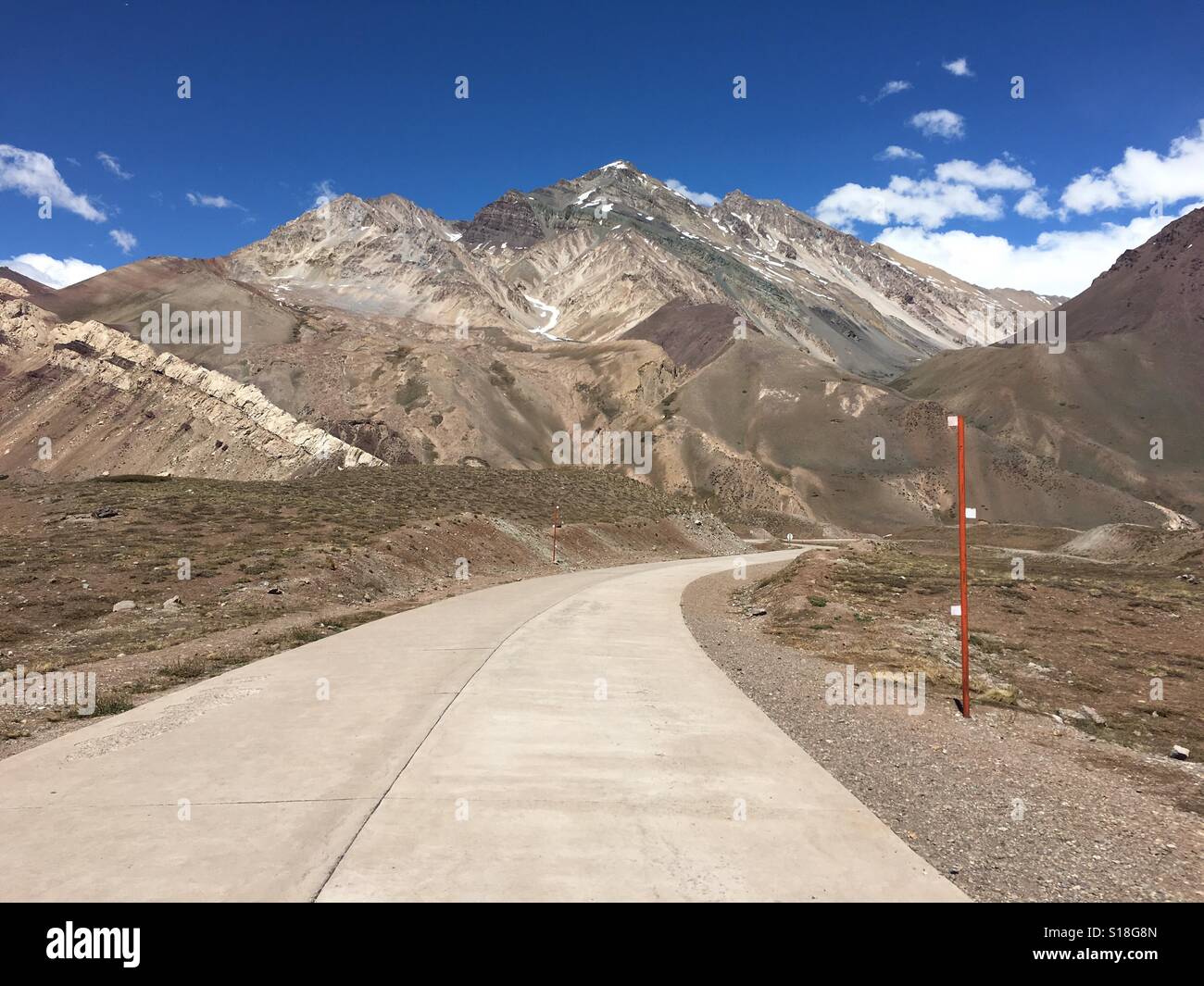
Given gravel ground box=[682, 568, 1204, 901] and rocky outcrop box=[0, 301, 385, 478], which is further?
rocky outcrop box=[0, 301, 385, 478]

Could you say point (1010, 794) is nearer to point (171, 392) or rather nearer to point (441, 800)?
point (441, 800)

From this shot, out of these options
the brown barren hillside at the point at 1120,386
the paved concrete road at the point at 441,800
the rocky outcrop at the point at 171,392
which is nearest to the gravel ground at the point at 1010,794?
the paved concrete road at the point at 441,800

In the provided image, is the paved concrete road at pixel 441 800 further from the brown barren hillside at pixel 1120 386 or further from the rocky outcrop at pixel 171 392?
the brown barren hillside at pixel 1120 386

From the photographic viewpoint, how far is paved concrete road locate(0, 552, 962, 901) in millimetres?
4105

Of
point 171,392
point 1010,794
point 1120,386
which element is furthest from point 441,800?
point 1120,386

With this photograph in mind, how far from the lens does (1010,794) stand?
6734 mm

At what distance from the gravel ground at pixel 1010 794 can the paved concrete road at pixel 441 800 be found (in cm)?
73

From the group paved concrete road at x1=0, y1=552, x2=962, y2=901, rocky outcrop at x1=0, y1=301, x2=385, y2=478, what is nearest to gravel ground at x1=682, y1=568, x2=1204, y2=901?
paved concrete road at x1=0, y1=552, x2=962, y2=901

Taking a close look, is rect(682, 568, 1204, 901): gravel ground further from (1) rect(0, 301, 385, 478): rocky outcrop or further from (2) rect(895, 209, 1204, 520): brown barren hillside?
(2) rect(895, 209, 1204, 520): brown barren hillside

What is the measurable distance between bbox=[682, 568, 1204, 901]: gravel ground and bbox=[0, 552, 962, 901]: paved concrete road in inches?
28.9

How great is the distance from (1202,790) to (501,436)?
260 feet

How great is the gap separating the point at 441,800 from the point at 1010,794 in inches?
215
